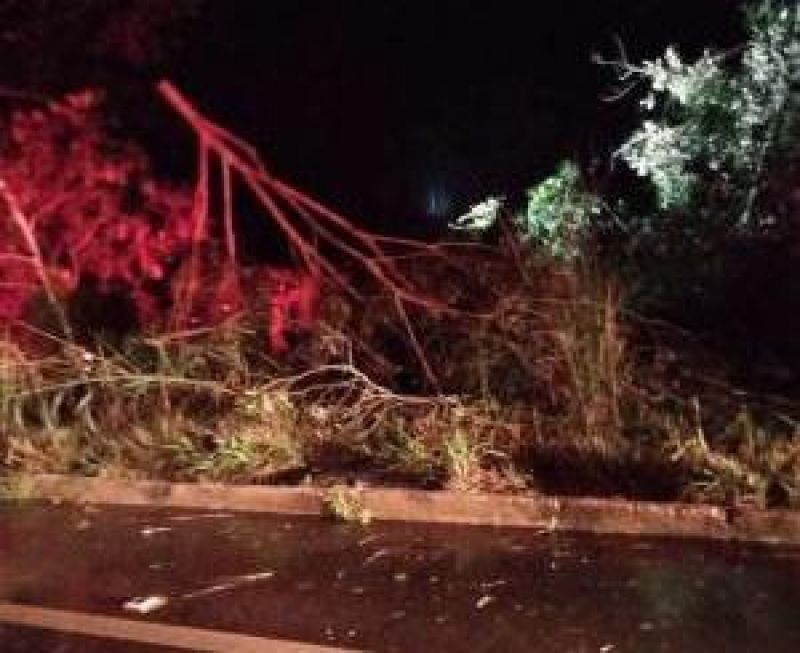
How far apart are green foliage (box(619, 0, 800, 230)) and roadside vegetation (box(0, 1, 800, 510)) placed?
0.02 metres

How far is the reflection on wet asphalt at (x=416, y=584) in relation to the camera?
20.7ft

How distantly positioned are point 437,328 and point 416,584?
10.1 ft

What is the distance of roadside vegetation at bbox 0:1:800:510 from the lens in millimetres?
8531

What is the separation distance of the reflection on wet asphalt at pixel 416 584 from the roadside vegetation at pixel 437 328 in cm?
49

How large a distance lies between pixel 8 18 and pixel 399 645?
7077mm

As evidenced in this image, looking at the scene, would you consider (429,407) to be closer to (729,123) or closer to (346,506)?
(346,506)

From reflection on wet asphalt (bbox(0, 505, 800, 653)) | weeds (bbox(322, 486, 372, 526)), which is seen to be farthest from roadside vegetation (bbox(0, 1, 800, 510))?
reflection on wet asphalt (bbox(0, 505, 800, 653))

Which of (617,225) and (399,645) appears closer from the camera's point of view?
(399,645)

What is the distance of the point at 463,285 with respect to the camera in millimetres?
9883

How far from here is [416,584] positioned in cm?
713

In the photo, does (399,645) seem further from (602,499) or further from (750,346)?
(750,346)

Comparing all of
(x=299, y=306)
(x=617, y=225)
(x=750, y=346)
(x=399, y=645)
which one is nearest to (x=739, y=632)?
(x=399, y=645)

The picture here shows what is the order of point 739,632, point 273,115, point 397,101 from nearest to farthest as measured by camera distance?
point 739,632 → point 273,115 → point 397,101

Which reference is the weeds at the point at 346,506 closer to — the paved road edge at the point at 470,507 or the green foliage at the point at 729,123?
the paved road edge at the point at 470,507
